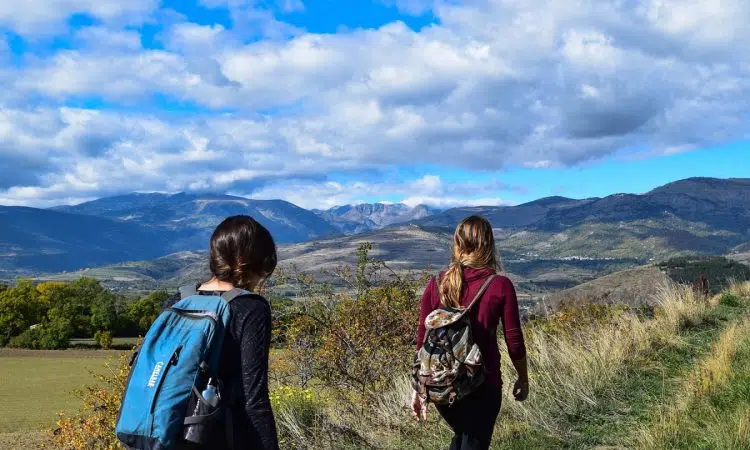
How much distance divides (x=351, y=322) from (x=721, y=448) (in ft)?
15.2

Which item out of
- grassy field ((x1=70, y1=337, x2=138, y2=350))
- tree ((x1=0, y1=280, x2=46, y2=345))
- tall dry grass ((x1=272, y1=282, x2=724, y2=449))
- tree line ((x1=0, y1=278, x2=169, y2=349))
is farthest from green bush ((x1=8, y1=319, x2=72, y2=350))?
tall dry grass ((x1=272, y1=282, x2=724, y2=449))

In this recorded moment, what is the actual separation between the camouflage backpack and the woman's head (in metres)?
1.06

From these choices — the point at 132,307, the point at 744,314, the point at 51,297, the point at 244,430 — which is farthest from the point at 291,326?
the point at 51,297

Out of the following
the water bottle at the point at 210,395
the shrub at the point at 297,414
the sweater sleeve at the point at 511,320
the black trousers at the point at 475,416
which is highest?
the sweater sleeve at the point at 511,320

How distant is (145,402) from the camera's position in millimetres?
2504

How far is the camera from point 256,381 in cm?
254

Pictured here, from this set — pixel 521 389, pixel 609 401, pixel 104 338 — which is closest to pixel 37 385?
pixel 104 338

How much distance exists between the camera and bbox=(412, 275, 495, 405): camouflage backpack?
11.0 feet

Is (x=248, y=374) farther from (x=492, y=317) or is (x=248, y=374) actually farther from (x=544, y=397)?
(x=544, y=397)

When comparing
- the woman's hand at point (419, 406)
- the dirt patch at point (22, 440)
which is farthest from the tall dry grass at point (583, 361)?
the dirt patch at point (22, 440)

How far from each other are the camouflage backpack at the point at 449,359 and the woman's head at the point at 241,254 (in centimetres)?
106

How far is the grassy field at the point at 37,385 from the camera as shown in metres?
35.8

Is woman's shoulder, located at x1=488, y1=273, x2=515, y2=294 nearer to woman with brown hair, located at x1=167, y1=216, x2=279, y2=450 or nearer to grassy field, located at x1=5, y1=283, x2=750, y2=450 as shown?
woman with brown hair, located at x1=167, y1=216, x2=279, y2=450

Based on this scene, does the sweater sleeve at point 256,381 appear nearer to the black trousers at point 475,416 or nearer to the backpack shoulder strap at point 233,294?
the backpack shoulder strap at point 233,294
